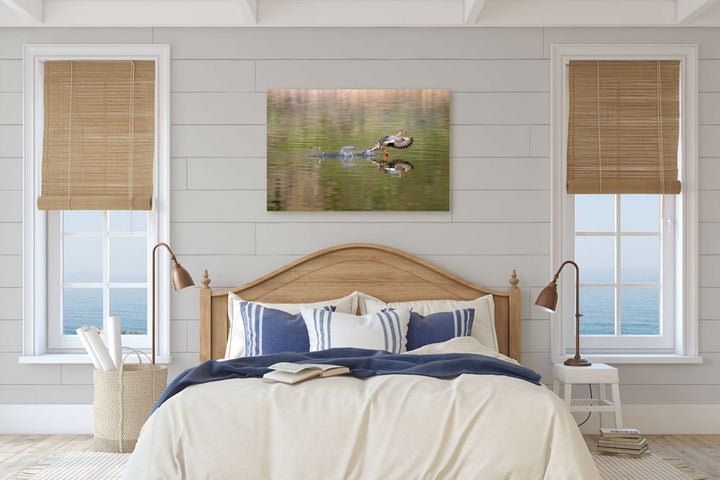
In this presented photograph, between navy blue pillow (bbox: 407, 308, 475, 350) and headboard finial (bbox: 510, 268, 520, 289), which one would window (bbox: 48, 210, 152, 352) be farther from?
headboard finial (bbox: 510, 268, 520, 289)

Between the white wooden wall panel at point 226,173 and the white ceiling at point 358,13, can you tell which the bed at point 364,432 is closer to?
the white wooden wall panel at point 226,173

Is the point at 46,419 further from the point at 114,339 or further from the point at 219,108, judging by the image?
the point at 219,108

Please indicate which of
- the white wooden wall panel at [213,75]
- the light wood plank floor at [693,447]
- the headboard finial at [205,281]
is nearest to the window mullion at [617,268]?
the light wood plank floor at [693,447]

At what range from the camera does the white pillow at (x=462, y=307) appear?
3967 millimetres

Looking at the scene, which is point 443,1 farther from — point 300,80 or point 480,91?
point 300,80

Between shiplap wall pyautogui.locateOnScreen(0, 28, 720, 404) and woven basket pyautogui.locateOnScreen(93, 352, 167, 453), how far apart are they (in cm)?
60

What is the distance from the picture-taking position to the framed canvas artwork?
4.23 m

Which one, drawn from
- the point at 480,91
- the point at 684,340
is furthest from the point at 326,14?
the point at 684,340

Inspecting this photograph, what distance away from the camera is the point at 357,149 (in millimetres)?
4242

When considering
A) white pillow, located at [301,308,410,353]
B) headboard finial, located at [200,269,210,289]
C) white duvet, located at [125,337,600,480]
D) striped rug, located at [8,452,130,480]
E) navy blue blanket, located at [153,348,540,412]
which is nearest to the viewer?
white duvet, located at [125,337,600,480]

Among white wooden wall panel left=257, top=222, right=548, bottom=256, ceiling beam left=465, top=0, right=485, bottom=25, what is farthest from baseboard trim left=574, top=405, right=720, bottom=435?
ceiling beam left=465, top=0, right=485, bottom=25

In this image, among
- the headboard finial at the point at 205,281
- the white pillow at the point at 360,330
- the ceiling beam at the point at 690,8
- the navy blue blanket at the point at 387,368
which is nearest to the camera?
the navy blue blanket at the point at 387,368

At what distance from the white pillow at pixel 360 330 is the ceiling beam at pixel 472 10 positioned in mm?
1823

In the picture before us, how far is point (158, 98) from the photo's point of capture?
13.9 feet
